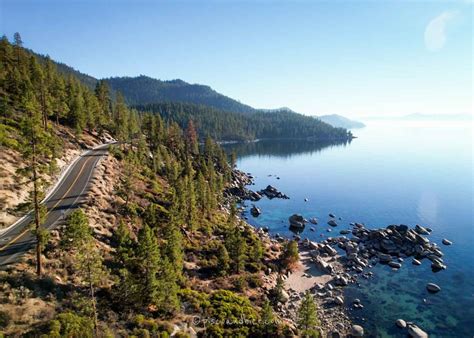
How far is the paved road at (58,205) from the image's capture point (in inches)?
1199

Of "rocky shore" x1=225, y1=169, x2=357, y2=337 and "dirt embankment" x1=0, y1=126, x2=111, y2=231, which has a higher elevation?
"dirt embankment" x1=0, y1=126, x2=111, y2=231

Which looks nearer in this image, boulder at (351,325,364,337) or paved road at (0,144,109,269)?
paved road at (0,144,109,269)

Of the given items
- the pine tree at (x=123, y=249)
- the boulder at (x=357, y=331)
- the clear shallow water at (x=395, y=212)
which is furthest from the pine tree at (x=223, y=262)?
the clear shallow water at (x=395, y=212)

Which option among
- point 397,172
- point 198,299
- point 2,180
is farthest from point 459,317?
point 397,172

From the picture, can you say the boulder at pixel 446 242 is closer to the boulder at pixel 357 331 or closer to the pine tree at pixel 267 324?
the boulder at pixel 357 331

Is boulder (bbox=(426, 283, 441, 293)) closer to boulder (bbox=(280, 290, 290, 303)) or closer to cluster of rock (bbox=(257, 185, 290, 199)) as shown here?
boulder (bbox=(280, 290, 290, 303))

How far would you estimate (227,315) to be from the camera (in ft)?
117

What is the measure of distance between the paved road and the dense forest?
2359 mm

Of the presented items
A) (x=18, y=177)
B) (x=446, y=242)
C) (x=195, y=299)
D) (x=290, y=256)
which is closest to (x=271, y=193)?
(x=290, y=256)

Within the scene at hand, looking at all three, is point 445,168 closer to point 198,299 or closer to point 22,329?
point 198,299

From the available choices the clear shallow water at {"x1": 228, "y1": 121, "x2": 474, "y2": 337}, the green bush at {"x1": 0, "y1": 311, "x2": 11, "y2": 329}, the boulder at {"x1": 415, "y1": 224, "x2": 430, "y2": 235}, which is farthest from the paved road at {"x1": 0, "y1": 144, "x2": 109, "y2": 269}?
the boulder at {"x1": 415, "y1": 224, "x2": 430, "y2": 235}

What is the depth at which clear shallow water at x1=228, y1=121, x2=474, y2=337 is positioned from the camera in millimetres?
46844

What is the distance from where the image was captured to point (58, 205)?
141 feet

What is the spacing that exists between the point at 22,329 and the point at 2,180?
28492 mm
